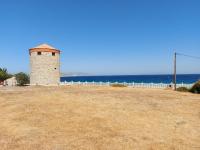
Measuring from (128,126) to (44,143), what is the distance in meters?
5.17

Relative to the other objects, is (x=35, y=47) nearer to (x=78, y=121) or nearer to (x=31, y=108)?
(x=31, y=108)

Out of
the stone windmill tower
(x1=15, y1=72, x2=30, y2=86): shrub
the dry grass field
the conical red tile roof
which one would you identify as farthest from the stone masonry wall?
the dry grass field

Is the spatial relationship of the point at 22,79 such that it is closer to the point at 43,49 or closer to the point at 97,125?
the point at 43,49

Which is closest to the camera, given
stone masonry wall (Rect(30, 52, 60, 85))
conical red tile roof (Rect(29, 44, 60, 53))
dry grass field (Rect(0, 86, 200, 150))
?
dry grass field (Rect(0, 86, 200, 150))

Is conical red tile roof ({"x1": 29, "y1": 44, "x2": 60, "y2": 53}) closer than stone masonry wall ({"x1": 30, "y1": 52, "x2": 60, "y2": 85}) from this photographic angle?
No

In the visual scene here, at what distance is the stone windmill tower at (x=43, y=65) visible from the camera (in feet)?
147

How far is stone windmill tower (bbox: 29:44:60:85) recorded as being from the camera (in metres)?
44.7

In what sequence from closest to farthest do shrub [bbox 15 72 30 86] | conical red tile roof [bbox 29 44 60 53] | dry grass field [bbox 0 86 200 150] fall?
dry grass field [bbox 0 86 200 150] < conical red tile roof [bbox 29 44 60 53] < shrub [bbox 15 72 30 86]

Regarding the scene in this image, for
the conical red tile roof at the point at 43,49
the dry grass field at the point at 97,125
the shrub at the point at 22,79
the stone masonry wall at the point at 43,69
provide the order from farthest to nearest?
the shrub at the point at 22,79, the conical red tile roof at the point at 43,49, the stone masonry wall at the point at 43,69, the dry grass field at the point at 97,125

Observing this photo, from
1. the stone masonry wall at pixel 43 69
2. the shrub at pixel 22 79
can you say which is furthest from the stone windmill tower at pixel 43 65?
the shrub at pixel 22 79

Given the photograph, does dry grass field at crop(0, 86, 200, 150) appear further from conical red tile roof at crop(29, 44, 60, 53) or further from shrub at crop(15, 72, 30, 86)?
shrub at crop(15, 72, 30, 86)

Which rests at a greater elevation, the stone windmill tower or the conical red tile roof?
the conical red tile roof

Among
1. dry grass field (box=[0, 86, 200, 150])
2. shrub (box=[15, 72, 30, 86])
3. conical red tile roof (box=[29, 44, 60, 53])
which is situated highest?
conical red tile roof (box=[29, 44, 60, 53])

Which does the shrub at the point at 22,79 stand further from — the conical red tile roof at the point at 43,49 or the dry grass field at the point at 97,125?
the dry grass field at the point at 97,125
